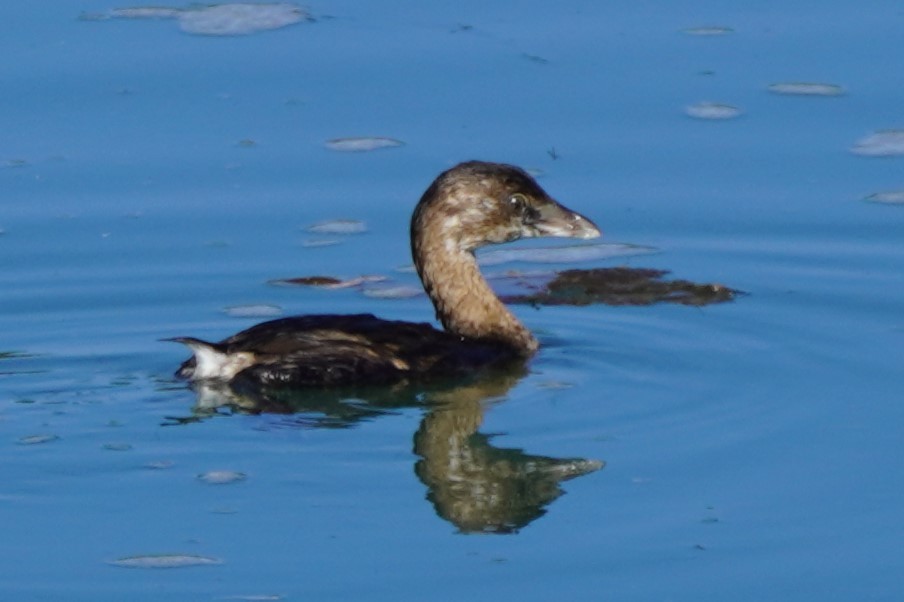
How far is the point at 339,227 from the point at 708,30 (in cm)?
308

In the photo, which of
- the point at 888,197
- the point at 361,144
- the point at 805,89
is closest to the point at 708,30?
the point at 805,89

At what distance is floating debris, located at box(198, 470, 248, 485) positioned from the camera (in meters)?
8.30

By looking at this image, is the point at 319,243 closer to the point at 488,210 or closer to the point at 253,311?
the point at 253,311

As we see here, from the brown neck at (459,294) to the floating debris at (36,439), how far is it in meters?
2.17

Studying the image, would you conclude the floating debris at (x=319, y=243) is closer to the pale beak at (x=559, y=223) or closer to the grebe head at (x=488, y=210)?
the grebe head at (x=488, y=210)

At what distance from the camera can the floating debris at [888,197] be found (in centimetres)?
1163

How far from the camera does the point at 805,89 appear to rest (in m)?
12.8

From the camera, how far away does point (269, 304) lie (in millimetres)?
10750

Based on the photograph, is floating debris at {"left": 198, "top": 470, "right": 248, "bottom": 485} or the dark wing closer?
floating debris at {"left": 198, "top": 470, "right": 248, "bottom": 485}

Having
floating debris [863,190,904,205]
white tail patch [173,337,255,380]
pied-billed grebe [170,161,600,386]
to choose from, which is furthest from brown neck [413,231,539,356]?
floating debris [863,190,904,205]

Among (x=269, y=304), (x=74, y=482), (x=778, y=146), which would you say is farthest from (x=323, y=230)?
(x=74, y=482)

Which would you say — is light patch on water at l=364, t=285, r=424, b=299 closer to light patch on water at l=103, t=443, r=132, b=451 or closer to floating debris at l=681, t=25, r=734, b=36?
light patch on water at l=103, t=443, r=132, b=451

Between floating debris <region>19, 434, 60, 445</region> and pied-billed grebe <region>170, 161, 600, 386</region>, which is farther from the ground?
pied-billed grebe <region>170, 161, 600, 386</region>

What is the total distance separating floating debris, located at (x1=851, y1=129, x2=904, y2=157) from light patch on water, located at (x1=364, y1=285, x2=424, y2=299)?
8.41 ft
